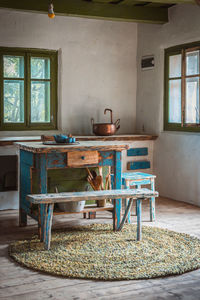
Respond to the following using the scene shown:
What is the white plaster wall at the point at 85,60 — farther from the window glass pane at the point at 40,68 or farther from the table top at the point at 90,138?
the table top at the point at 90,138

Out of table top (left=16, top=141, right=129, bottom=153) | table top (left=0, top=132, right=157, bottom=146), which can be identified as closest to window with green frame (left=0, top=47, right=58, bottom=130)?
table top (left=0, top=132, right=157, bottom=146)

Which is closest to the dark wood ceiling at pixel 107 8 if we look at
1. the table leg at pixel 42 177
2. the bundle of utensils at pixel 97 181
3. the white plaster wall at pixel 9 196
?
the white plaster wall at pixel 9 196

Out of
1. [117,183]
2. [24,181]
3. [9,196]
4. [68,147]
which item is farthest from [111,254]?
[9,196]

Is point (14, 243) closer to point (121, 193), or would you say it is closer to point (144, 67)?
point (121, 193)

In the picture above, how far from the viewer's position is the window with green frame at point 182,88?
21.3 feet

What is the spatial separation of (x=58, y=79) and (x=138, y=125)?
1.65m

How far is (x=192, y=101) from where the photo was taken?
6.59m

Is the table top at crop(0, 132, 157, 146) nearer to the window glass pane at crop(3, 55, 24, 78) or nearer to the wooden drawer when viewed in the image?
the window glass pane at crop(3, 55, 24, 78)

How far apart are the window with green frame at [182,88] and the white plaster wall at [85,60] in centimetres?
85

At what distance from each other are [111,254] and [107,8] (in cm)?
398

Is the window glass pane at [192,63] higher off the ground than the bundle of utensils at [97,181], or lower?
higher

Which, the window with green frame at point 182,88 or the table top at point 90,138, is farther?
the window with green frame at point 182,88

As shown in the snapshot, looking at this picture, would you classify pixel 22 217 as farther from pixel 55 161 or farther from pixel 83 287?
pixel 83 287

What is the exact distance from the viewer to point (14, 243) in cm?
453
